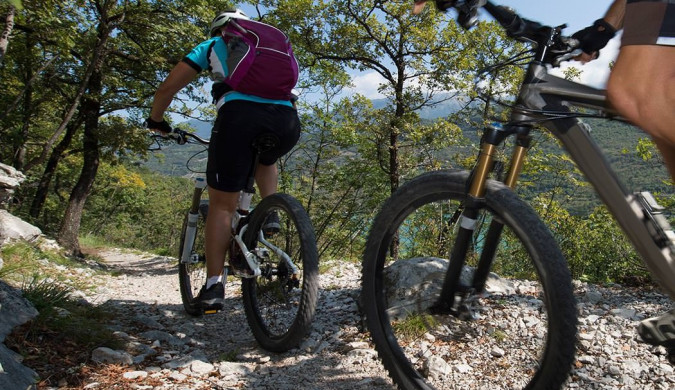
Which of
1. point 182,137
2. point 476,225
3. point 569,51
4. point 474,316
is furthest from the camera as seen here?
point 182,137

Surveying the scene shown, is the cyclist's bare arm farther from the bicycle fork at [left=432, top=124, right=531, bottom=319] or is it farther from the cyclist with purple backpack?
the bicycle fork at [left=432, top=124, right=531, bottom=319]

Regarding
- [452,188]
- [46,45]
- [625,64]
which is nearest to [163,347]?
[452,188]

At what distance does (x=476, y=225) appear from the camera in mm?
1722

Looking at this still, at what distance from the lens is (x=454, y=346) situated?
7.14ft

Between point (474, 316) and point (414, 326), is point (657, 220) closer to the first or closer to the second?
point (474, 316)

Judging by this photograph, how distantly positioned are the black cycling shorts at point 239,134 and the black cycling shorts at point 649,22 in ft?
6.60

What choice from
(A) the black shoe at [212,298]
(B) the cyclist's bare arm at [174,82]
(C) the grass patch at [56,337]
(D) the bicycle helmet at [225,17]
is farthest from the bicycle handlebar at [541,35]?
(C) the grass patch at [56,337]

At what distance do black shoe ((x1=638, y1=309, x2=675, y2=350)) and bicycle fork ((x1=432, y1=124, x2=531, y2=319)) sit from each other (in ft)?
1.75

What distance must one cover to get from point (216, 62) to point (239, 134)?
1.51 ft

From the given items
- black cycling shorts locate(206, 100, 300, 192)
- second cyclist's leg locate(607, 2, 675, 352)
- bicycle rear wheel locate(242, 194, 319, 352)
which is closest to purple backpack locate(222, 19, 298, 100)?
black cycling shorts locate(206, 100, 300, 192)

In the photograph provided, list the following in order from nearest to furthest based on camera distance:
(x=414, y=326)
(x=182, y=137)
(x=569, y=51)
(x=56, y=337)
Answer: (x=569, y=51) < (x=414, y=326) < (x=56, y=337) < (x=182, y=137)

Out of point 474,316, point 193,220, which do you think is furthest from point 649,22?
point 193,220

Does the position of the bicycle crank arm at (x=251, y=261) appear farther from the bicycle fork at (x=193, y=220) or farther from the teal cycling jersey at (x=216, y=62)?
the bicycle fork at (x=193, y=220)

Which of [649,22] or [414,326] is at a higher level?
[649,22]
